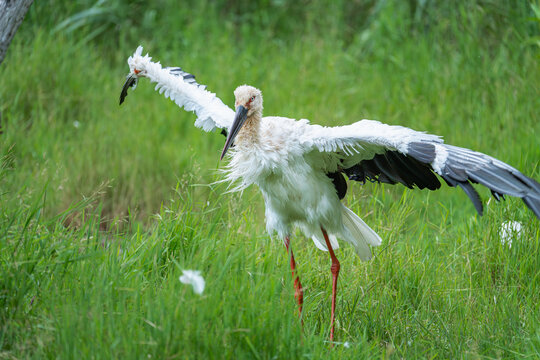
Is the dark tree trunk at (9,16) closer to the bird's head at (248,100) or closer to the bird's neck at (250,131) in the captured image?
the bird's head at (248,100)

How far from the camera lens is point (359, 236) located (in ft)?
14.0

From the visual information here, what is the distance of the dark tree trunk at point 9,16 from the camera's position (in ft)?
10.9

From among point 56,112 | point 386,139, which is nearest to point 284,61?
point 56,112

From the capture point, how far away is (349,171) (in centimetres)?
407

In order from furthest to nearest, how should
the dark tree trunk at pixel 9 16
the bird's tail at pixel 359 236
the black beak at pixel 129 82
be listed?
the black beak at pixel 129 82 < the bird's tail at pixel 359 236 < the dark tree trunk at pixel 9 16

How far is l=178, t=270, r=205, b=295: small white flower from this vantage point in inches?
112

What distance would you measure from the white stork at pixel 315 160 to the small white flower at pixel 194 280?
37.6 inches

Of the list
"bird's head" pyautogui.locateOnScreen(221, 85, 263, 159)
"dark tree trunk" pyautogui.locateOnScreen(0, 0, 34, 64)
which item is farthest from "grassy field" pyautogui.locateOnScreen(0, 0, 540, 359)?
"dark tree trunk" pyautogui.locateOnScreen(0, 0, 34, 64)

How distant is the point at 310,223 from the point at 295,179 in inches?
13.4

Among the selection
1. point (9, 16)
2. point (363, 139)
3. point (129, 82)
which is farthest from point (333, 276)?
point (9, 16)

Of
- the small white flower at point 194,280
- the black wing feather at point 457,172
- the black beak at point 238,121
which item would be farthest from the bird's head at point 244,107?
the small white flower at point 194,280

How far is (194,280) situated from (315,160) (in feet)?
4.47

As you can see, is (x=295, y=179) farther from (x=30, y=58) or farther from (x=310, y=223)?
(x=30, y=58)

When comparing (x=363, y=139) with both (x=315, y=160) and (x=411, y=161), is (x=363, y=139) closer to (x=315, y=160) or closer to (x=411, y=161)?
(x=411, y=161)
